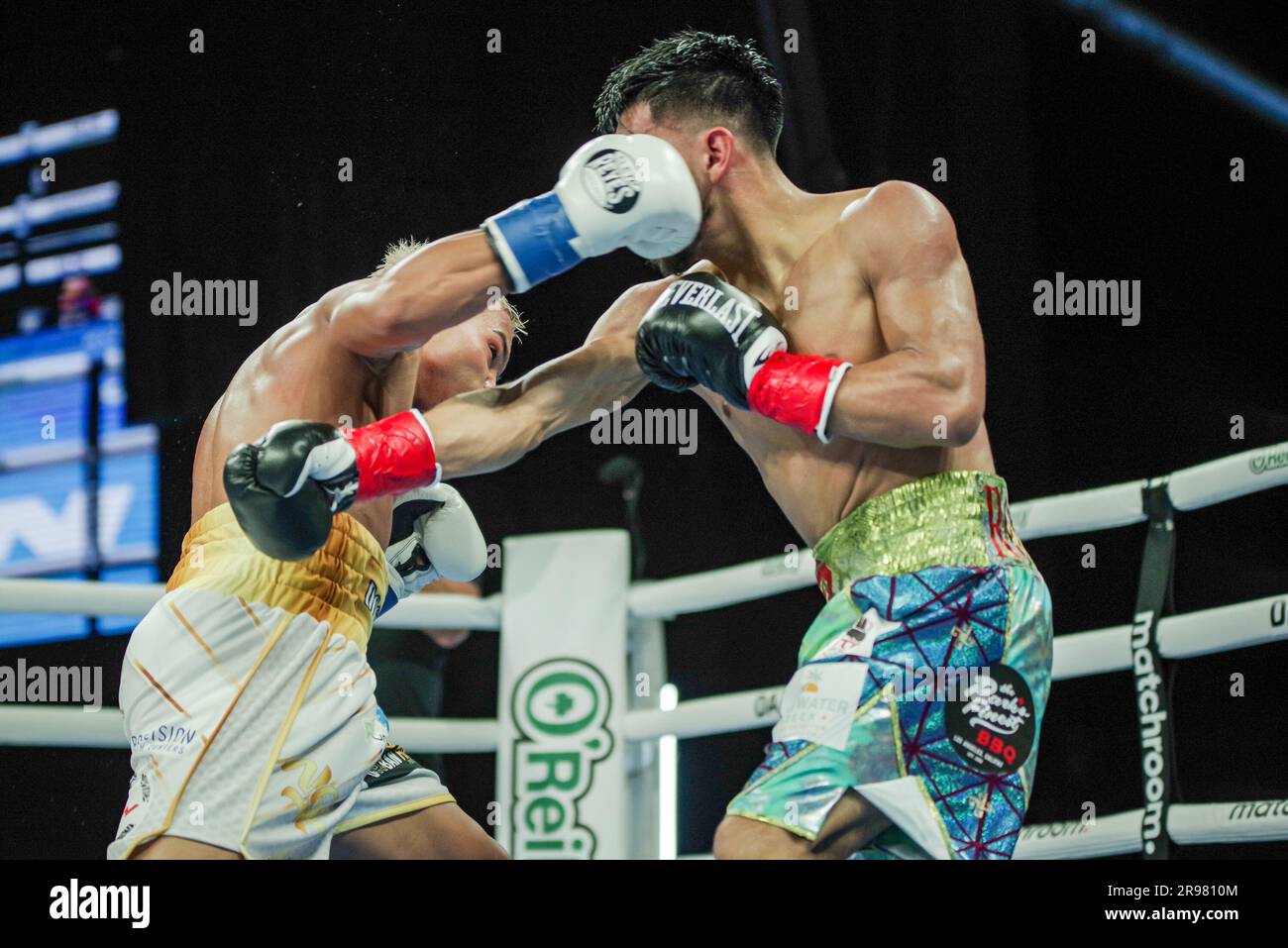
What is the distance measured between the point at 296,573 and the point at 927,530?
36.9 inches

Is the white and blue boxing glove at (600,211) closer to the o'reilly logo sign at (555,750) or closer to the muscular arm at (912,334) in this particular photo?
the muscular arm at (912,334)

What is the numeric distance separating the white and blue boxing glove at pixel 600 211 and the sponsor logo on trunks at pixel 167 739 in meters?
0.80

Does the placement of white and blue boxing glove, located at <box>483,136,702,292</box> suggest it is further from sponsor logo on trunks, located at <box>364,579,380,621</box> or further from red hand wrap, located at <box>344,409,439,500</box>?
sponsor logo on trunks, located at <box>364,579,380,621</box>

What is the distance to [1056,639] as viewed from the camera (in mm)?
2977

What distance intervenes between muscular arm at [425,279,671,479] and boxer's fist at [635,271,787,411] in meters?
0.22

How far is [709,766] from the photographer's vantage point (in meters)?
4.07

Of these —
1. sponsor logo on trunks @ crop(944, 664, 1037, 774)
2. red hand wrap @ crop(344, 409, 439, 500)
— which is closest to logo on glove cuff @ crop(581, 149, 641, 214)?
red hand wrap @ crop(344, 409, 439, 500)

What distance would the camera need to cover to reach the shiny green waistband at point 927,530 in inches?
76.5

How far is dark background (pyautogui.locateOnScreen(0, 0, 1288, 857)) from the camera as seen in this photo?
3498 millimetres

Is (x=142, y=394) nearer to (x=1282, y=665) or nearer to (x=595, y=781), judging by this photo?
(x=595, y=781)

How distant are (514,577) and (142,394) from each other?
1267mm

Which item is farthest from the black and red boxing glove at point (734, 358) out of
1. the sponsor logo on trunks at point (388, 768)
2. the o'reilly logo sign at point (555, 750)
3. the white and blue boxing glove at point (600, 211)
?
the o'reilly logo sign at point (555, 750)
